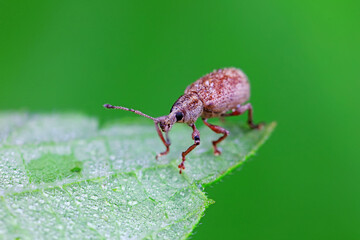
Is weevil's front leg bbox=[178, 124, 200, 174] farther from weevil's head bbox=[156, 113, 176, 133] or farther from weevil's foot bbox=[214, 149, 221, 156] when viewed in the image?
weevil's head bbox=[156, 113, 176, 133]

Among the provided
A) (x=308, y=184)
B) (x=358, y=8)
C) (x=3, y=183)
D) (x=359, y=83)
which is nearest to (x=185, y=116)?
(x=308, y=184)

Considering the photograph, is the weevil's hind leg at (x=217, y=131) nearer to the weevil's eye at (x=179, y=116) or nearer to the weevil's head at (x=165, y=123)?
the weevil's eye at (x=179, y=116)

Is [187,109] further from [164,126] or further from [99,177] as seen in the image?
[99,177]

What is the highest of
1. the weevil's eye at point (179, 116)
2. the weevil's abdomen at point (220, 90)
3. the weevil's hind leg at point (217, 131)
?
the weevil's abdomen at point (220, 90)

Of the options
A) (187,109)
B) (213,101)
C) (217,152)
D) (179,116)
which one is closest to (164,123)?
(179,116)

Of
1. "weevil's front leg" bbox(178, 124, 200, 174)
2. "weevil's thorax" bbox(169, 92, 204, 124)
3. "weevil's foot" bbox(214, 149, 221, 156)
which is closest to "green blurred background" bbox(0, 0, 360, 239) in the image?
"weevil's foot" bbox(214, 149, 221, 156)

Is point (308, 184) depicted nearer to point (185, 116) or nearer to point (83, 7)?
point (185, 116)

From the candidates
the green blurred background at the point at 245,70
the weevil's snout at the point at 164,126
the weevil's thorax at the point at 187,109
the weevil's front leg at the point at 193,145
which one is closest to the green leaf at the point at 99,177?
the weevil's front leg at the point at 193,145
